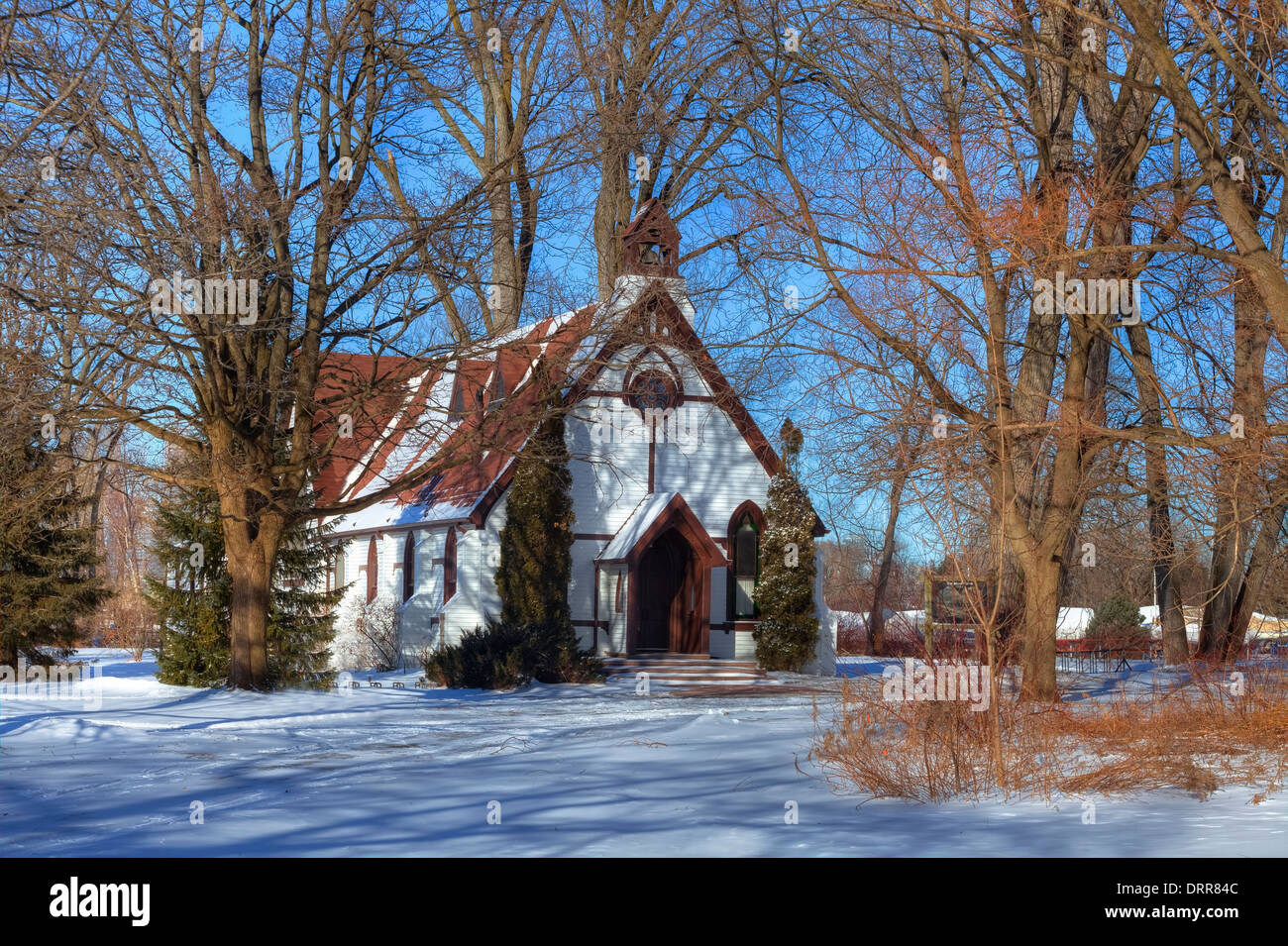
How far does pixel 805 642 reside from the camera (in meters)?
28.8

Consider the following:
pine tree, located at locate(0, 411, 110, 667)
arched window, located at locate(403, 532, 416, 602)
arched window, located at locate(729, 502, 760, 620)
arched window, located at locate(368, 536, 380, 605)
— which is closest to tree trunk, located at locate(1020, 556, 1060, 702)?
arched window, located at locate(729, 502, 760, 620)

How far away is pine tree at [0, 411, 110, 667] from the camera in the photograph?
69.4 ft

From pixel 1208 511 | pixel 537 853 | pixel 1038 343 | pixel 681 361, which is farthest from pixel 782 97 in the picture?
pixel 537 853

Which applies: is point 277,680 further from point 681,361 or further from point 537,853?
point 537,853

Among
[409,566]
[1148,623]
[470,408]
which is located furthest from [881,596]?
[470,408]

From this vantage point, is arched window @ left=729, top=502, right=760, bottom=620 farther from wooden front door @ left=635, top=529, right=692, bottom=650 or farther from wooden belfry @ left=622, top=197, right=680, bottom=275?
wooden belfry @ left=622, top=197, right=680, bottom=275

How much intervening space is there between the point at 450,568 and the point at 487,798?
1853cm

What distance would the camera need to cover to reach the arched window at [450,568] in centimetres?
2881

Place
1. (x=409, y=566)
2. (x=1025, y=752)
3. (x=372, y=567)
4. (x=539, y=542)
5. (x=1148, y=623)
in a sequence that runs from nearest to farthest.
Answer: (x=1025, y=752), (x=539, y=542), (x=409, y=566), (x=372, y=567), (x=1148, y=623)

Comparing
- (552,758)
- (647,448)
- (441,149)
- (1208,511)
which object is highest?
(441,149)

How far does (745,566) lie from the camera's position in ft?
98.1

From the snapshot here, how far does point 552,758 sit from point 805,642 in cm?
1623

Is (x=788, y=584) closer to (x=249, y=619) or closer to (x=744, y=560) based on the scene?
(x=744, y=560)

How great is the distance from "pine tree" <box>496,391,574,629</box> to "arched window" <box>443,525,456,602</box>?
7.89ft
